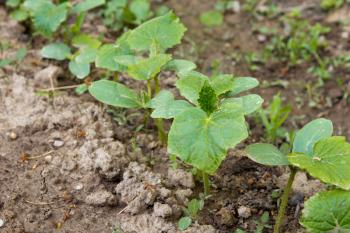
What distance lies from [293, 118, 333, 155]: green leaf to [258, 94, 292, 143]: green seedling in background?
56 cm

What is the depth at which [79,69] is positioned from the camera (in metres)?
2.86

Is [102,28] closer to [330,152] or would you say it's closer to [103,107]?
[103,107]

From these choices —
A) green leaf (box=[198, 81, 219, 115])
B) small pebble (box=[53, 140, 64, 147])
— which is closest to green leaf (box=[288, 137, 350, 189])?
green leaf (box=[198, 81, 219, 115])

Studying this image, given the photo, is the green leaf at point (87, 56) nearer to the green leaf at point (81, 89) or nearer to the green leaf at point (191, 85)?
the green leaf at point (81, 89)

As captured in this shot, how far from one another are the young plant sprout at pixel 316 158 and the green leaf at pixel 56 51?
126 cm

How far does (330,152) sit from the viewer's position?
6.70ft

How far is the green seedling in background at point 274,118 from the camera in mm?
2836

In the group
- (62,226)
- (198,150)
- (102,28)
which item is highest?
(198,150)

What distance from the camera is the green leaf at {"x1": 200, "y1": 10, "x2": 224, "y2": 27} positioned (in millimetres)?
3613

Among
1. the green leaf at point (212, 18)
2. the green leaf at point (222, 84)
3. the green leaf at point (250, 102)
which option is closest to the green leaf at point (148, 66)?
the green leaf at point (222, 84)

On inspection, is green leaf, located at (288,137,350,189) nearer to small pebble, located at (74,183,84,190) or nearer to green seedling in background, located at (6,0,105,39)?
small pebble, located at (74,183,84,190)

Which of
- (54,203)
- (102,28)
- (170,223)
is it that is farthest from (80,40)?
(170,223)

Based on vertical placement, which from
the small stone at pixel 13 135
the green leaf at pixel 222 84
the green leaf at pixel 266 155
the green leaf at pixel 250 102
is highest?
the green leaf at pixel 222 84

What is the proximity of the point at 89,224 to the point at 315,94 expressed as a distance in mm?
1626
